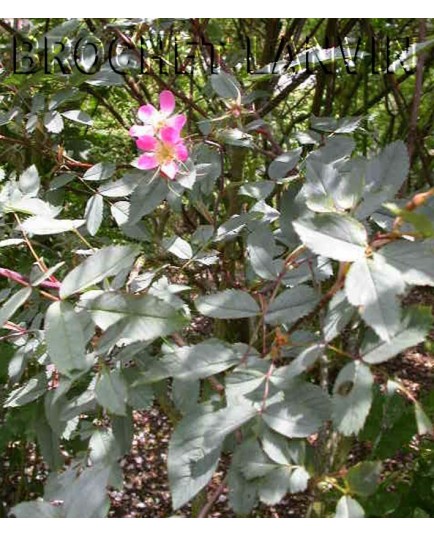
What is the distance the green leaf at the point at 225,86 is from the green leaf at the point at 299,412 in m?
0.57

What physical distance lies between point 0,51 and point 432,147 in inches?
51.7

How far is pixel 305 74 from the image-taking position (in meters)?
1.53

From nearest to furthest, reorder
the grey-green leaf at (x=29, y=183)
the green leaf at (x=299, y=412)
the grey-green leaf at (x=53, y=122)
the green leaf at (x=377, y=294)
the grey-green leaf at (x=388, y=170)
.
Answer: the green leaf at (x=377, y=294) → the green leaf at (x=299, y=412) → the grey-green leaf at (x=388, y=170) → the grey-green leaf at (x=29, y=183) → the grey-green leaf at (x=53, y=122)

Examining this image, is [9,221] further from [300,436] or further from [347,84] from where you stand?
[347,84]

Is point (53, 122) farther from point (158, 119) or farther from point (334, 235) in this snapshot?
point (334, 235)

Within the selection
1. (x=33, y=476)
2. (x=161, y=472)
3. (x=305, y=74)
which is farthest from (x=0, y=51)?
(x=161, y=472)

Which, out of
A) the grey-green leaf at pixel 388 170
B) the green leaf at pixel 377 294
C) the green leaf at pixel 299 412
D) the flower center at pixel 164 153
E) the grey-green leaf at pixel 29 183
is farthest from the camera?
the grey-green leaf at pixel 29 183

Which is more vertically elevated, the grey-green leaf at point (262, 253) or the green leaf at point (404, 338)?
the green leaf at point (404, 338)

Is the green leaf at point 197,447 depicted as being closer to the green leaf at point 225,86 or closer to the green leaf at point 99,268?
the green leaf at point 99,268

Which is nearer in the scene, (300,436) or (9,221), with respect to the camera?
(300,436)

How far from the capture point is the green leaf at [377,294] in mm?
633

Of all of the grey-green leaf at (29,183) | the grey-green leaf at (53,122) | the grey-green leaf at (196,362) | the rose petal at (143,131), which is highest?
the rose petal at (143,131)

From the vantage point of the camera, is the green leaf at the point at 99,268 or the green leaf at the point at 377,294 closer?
the green leaf at the point at 377,294

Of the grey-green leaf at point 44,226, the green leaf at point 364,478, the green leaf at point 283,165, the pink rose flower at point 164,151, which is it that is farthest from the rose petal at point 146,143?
the green leaf at point 364,478
